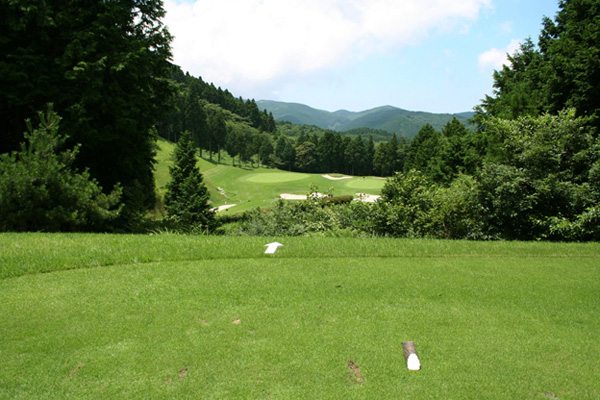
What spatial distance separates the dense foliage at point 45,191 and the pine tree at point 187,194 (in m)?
13.4

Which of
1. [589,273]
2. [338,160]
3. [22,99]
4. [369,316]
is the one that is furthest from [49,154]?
[338,160]

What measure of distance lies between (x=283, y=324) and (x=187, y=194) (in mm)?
24298

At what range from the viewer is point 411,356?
4.19m

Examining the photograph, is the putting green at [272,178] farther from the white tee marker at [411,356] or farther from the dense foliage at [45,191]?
→ the white tee marker at [411,356]

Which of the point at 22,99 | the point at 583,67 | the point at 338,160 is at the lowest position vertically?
the point at 338,160

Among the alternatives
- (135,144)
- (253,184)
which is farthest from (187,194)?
(253,184)

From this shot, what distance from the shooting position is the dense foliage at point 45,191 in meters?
9.48

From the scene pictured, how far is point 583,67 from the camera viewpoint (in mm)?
16219

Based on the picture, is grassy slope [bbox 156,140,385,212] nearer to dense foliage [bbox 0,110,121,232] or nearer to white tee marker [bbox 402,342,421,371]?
dense foliage [bbox 0,110,121,232]

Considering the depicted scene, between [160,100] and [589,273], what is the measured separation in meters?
16.0

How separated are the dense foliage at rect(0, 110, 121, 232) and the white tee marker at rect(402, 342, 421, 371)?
9.59 meters

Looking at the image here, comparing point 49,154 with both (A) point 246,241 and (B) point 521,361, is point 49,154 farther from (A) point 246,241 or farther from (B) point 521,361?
(B) point 521,361

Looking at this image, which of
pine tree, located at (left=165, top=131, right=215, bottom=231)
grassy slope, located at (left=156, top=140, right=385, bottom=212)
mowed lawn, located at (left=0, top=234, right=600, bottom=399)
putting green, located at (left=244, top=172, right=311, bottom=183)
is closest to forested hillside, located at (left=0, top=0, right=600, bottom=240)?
mowed lawn, located at (left=0, top=234, right=600, bottom=399)

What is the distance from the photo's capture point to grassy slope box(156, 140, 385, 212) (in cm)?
5522
